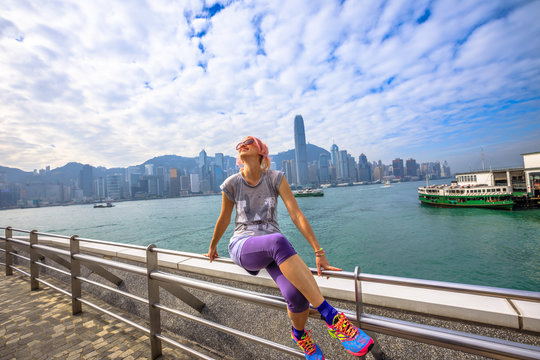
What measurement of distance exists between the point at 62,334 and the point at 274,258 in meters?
2.89

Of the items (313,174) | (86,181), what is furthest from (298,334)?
Answer: (86,181)

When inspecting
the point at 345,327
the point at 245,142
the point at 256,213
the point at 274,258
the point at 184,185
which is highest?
the point at 184,185

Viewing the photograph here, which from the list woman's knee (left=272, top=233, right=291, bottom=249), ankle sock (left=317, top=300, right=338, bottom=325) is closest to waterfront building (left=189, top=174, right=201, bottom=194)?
woman's knee (left=272, top=233, right=291, bottom=249)

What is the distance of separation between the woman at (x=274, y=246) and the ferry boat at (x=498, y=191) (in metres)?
41.4

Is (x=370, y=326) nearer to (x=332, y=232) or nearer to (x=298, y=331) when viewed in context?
(x=298, y=331)

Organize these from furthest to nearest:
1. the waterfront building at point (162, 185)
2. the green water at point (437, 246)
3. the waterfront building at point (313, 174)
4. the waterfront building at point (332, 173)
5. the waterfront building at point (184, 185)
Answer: the waterfront building at point (313, 174)
the waterfront building at point (332, 173)
the waterfront building at point (184, 185)
the waterfront building at point (162, 185)
the green water at point (437, 246)

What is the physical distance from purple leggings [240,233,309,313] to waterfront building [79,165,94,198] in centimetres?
17909

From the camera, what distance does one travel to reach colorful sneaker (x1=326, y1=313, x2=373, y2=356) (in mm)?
1299

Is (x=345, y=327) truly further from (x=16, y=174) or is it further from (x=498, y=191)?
(x=16, y=174)

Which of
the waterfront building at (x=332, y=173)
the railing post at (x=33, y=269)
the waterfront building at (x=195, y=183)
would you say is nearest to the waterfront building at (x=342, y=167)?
the waterfront building at (x=332, y=173)

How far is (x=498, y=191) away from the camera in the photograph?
31.2m

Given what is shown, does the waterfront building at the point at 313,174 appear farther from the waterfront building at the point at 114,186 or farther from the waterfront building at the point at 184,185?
the waterfront building at the point at 114,186

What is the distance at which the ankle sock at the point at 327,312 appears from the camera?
137 centimetres

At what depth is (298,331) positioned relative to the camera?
4.90 feet
